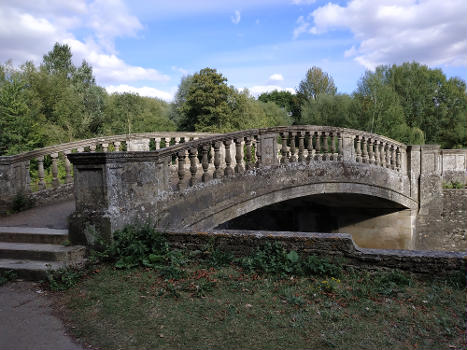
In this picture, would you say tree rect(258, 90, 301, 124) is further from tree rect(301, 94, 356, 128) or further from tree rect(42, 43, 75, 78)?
tree rect(42, 43, 75, 78)

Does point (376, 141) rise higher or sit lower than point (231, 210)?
higher

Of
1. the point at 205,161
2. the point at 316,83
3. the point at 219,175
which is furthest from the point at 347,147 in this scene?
the point at 316,83

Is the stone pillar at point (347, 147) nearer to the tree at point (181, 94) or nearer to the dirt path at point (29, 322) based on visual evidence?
the dirt path at point (29, 322)

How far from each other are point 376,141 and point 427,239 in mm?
4491

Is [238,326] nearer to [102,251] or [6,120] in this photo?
[102,251]

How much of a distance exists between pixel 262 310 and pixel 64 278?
2.42 metres

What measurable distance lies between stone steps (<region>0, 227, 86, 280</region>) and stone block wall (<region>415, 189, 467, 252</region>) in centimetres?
1145

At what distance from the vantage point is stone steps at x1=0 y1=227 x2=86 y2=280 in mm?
4562

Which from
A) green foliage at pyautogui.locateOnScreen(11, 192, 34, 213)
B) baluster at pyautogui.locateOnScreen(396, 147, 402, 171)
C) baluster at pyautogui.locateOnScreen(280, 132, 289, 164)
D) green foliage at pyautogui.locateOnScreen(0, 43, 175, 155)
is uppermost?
green foliage at pyautogui.locateOnScreen(0, 43, 175, 155)

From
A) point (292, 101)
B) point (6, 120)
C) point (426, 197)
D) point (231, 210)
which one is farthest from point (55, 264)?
point (292, 101)

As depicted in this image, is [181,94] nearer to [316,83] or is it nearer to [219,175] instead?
[316,83]

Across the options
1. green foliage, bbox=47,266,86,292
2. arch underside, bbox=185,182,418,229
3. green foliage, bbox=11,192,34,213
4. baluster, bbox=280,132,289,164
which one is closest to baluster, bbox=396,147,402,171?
arch underside, bbox=185,182,418,229

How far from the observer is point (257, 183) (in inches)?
300

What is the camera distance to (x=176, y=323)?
3.31 meters
